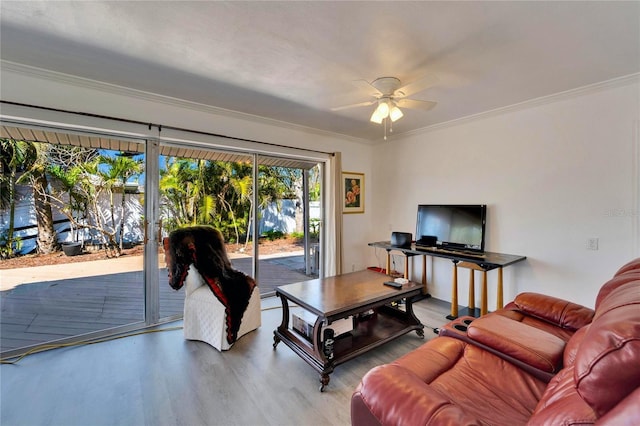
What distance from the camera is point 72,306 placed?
2715mm

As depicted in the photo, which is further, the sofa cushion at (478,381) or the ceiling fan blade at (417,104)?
the ceiling fan blade at (417,104)

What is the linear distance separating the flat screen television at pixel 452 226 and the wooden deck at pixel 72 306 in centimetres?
332

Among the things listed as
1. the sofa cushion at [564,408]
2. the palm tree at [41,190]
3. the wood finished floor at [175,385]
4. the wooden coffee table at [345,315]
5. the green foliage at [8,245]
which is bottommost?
the wood finished floor at [175,385]

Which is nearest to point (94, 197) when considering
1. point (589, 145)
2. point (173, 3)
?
point (173, 3)

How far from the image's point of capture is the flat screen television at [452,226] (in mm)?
3354

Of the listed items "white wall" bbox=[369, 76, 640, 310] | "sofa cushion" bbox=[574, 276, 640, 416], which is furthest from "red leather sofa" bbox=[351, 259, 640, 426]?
"white wall" bbox=[369, 76, 640, 310]

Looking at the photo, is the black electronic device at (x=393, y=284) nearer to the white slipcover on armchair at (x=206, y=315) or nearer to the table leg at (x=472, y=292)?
the table leg at (x=472, y=292)

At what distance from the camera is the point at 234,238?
359cm

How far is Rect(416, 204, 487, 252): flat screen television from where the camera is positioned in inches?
132

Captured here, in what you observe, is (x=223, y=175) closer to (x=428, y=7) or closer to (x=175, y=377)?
(x=175, y=377)

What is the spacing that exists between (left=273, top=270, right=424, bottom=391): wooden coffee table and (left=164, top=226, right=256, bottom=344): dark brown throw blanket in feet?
1.36

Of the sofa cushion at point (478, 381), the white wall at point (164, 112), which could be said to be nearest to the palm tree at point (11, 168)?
the white wall at point (164, 112)

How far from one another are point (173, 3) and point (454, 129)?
11.2 feet

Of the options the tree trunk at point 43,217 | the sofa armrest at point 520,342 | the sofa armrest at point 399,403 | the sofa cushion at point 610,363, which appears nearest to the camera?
the sofa cushion at point 610,363
